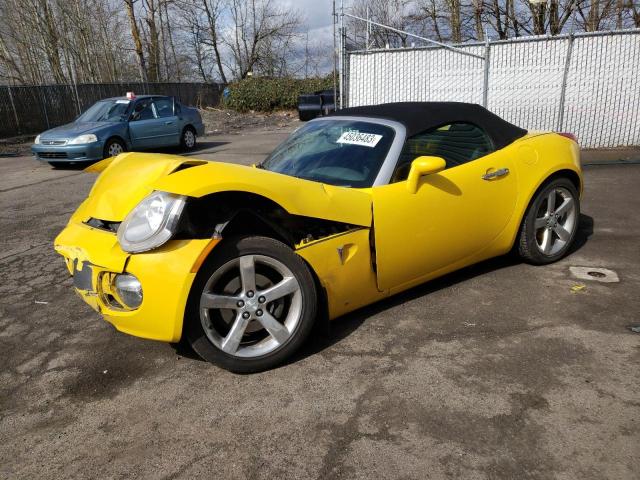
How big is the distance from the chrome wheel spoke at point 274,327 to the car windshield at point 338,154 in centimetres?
99

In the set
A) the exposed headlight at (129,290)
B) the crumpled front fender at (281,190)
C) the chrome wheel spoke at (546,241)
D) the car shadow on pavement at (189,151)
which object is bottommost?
the car shadow on pavement at (189,151)

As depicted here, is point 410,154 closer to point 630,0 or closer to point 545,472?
point 545,472

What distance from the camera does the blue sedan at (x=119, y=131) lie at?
1084 cm

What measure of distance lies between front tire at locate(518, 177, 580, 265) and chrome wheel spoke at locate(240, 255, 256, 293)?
7.67 ft

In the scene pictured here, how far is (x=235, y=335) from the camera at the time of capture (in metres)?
2.76

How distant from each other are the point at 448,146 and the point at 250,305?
1.85 meters

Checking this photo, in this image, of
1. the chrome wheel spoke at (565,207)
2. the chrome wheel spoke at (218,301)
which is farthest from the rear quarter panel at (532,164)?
the chrome wheel spoke at (218,301)

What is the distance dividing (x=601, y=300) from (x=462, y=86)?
329 inches

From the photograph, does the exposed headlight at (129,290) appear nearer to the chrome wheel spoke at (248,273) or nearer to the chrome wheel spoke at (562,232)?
the chrome wheel spoke at (248,273)

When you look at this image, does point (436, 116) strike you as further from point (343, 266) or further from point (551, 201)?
point (343, 266)

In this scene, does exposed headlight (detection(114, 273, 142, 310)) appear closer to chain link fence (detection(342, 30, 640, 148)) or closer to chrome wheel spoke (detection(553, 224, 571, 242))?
chrome wheel spoke (detection(553, 224, 571, 242))

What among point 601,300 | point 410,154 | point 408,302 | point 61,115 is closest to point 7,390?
point 408,302

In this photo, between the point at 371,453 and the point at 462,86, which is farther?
the point at 462,86

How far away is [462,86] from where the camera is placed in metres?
11.0
